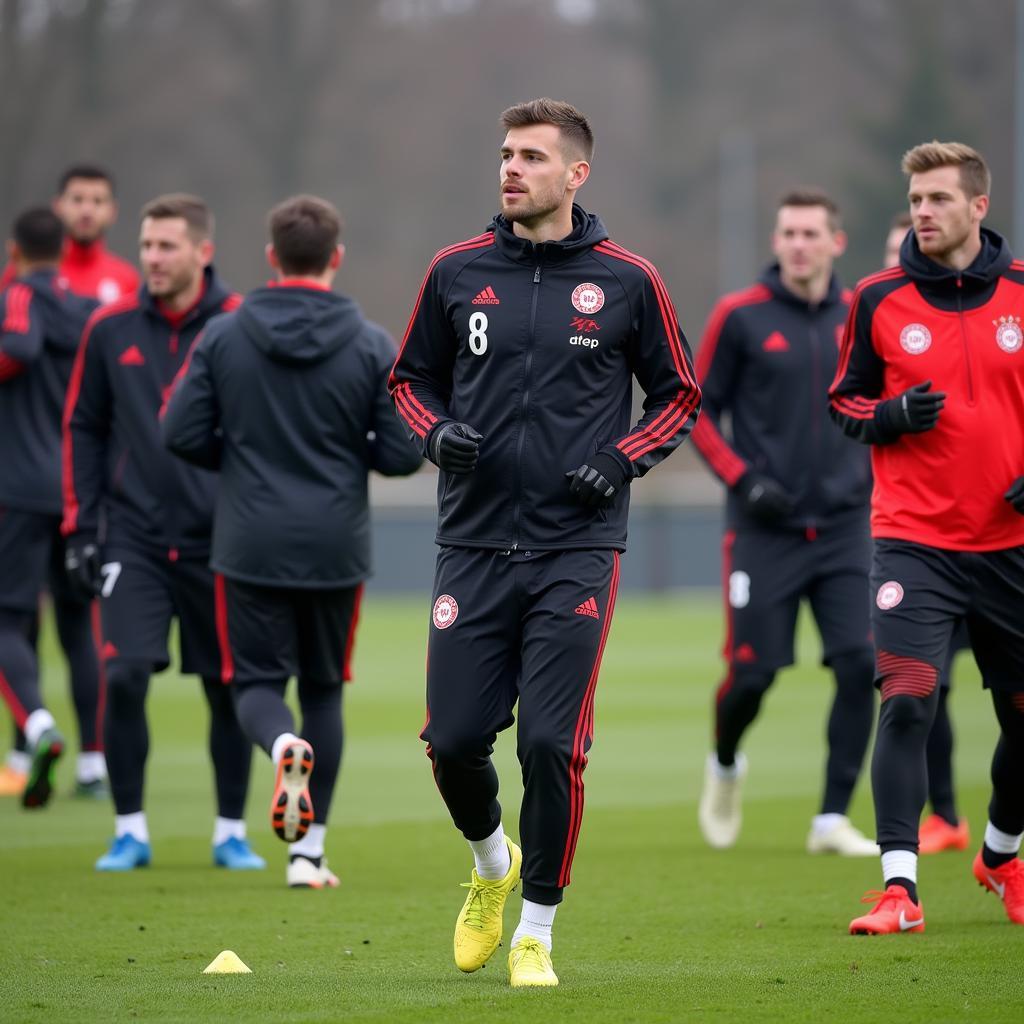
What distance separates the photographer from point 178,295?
28.9 ft

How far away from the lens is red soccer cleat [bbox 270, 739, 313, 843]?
23.5ft

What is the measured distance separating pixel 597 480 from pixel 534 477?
219mm

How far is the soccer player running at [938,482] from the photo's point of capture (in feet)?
22.5

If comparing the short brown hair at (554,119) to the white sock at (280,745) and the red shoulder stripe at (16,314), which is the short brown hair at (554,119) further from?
the red shoulder stripe at (16,314)

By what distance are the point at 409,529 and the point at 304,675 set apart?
25.9 m

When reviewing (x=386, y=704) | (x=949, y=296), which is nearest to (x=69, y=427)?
(x=949, y=296)

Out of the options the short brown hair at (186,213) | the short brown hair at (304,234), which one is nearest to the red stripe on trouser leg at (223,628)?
the short brown hair at (304,234)

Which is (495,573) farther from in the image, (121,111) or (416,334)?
(121,111)

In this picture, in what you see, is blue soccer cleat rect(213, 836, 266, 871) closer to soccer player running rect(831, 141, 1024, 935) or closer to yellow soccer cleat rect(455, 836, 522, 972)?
yellow soccer cleat rect(455, 836, 522, 972)

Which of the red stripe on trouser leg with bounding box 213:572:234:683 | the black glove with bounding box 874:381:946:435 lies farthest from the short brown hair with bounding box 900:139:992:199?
the red stripe on trouser leg with bounding box 213:572:234:683

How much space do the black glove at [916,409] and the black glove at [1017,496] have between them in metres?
0.33

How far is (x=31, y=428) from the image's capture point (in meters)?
11.3

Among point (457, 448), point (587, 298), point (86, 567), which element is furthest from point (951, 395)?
point (86, 567)

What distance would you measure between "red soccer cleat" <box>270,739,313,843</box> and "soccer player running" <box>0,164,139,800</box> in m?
4.07
